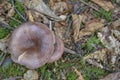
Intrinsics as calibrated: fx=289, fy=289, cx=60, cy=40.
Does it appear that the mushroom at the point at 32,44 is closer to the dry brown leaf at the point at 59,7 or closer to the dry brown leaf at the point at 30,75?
the dry brown leaf at the point at 30,75

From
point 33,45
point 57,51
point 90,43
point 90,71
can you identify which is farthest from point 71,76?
point 33,45

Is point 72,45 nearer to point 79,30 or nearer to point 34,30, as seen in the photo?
point 79,30

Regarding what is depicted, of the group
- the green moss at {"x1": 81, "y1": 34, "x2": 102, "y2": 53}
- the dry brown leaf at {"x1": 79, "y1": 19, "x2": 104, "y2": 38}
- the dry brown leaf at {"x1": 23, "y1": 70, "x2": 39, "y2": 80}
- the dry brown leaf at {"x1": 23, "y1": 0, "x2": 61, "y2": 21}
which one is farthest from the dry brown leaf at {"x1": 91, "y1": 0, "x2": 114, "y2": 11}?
the dry brown leaf at {"x1": 23, "y1": 70, "x2": 39, "y2": 80}

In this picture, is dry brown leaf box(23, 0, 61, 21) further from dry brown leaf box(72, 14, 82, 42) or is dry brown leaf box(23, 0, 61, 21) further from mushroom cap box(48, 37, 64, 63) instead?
A: mushroom cap box(48, 37, 64, 63)

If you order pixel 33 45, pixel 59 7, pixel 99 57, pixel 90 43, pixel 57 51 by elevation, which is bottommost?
pixel 99 57

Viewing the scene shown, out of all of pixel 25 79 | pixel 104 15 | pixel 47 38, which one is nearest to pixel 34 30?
pixel 47 38

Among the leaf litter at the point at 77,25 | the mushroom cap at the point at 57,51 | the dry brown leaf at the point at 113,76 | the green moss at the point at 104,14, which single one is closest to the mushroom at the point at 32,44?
the mushroom cap at the point at 57,51

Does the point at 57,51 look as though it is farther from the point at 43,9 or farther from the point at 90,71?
the point at 43,9

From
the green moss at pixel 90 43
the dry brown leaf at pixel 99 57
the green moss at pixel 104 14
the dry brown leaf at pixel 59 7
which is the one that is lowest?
the dry brown leaf at pixel 99 57
